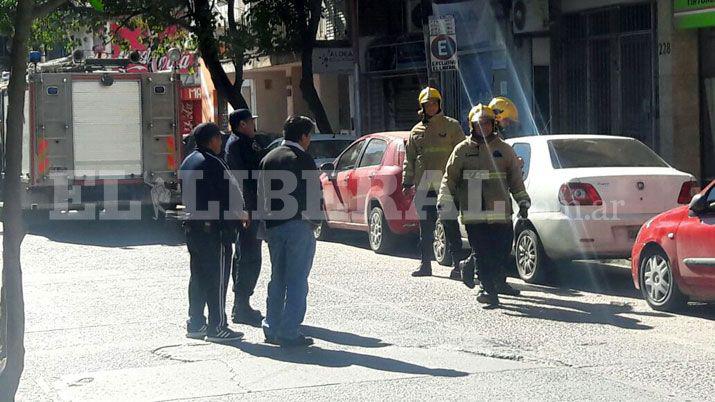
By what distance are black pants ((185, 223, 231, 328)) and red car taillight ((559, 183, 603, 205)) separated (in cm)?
403

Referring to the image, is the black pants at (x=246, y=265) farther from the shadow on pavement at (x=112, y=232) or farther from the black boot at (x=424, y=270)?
the shadow on pavement at (x=112, y=232)

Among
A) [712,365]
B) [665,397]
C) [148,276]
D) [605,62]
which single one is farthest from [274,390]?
[605,62]

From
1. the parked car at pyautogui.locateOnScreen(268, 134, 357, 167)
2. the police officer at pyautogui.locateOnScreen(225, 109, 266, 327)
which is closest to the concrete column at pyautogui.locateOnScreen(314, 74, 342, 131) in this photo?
the parked car at pyautogui.locateOnScreen(268, 134, 357, 167)

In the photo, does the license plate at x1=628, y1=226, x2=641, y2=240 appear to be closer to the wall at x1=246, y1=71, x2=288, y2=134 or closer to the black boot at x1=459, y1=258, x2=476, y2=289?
the black boot at x1=459, y1=258, x2=476, y2=289

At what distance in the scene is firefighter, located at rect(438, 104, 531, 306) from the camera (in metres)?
11.2

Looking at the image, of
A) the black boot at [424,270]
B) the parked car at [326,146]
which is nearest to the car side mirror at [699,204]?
the black boot at [424,270]

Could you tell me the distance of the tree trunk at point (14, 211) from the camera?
639cm

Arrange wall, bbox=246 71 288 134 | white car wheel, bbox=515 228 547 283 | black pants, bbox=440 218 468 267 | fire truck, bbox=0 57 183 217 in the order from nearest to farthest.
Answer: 1. black pants, bbox=440 218 468 267
2. white car wheel, bbox=515 228 547 283
3. fire truck, bbox=0 57 183 217
4. wall, bbox=246 71 288 134

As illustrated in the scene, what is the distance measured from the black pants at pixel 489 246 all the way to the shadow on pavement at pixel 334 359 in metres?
2.44

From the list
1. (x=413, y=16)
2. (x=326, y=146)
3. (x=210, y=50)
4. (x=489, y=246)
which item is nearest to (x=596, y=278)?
(x=489, y=246)

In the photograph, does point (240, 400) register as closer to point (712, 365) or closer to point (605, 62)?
point (712, 365)

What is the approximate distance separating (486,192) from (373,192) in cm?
458

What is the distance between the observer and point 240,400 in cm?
751

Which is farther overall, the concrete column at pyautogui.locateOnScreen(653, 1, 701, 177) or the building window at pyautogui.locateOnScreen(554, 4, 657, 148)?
the building window at pyautogui.locateOnScreen(554, 4, 657, 148)
